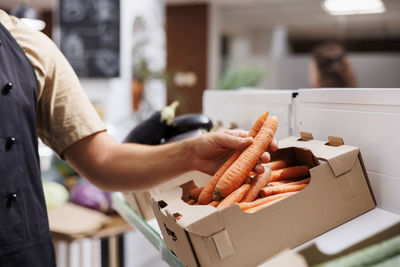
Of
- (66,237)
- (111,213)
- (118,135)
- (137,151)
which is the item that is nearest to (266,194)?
(137,151)

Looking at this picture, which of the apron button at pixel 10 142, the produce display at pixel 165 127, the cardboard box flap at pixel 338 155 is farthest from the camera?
the produce display at pixel 165 127

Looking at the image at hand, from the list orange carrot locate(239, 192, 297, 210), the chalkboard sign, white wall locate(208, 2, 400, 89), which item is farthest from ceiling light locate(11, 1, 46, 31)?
white wall locate(208, 2, 400, 89)

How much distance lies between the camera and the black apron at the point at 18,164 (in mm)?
1005

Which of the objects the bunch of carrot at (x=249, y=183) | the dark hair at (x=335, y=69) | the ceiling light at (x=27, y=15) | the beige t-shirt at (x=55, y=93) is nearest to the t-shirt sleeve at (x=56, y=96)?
the beige t-shirt at (x=55, y=93)

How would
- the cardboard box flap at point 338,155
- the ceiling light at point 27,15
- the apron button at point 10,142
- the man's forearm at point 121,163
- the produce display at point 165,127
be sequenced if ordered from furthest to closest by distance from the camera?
1. the ceiling light at point 27,15
2. the produce display at point 165,127
3. the man's forearm at point 121,163
4. the apron button at point 10,142
5. the cardboard box flap at point 338,155

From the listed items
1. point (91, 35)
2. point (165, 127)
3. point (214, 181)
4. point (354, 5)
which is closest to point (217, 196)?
point (214, 181)

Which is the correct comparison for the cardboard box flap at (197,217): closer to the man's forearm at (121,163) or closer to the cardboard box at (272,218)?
the cardboard box at (272,218)

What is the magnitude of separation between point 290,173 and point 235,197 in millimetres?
198

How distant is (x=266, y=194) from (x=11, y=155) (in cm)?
65

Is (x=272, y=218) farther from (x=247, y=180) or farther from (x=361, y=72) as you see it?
(x=361, y=72)

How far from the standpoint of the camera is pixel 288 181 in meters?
1.02

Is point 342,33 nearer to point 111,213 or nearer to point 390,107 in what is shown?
point 111,213

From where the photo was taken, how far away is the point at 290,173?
103cm

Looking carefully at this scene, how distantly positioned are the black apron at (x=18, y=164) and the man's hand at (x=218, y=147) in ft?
1.44
